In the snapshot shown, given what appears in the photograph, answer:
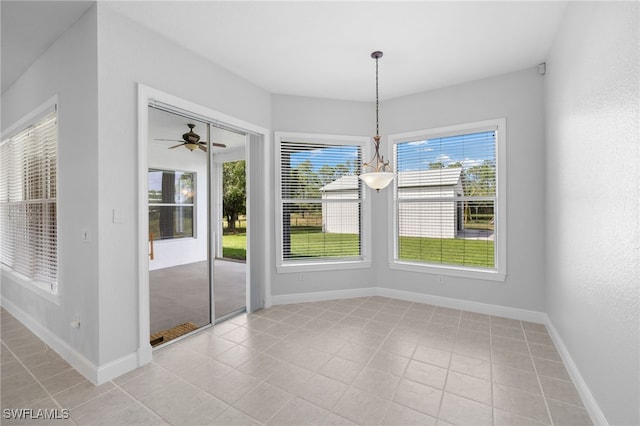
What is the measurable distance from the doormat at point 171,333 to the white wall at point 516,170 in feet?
10.6

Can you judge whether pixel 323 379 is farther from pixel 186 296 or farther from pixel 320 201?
pixel 186 296

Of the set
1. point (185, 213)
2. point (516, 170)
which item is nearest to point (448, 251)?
point (516, 170)

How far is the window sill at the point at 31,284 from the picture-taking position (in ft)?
8.98

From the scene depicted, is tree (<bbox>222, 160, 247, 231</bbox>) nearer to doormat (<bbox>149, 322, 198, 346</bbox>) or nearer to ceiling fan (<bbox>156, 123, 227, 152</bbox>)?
ceiling fan (<bbox>156, 123, 227, 152</bbox>)

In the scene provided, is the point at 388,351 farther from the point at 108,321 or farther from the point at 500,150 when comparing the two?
the point at 500,150

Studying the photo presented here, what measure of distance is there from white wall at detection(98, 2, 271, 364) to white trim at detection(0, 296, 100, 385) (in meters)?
0.17

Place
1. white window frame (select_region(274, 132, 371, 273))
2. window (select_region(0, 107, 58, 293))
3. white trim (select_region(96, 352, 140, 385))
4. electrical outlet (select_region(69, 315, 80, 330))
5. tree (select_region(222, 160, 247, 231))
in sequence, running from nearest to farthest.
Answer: white trim (select_region(96, 352, 140, 385))
electrical outlet (select_region(69, 315, 80, 330))
window (select_region(0, 107, 58, 293))
tree (select_region(222, 160, 247, 231))
white window frame (select_region(274, 132, 371, 273))

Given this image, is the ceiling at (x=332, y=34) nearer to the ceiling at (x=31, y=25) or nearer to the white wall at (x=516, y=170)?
the ceiling at (x=31, y=25)

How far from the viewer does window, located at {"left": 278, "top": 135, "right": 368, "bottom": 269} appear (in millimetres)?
4133

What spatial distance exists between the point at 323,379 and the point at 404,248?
2475mm

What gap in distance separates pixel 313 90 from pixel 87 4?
2425mm

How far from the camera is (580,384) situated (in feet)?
6.71

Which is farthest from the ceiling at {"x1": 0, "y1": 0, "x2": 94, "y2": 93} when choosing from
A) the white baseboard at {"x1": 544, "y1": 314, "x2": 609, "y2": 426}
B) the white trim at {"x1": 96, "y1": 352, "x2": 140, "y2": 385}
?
the white baseboard at {"x1": 544, "y1": 314, "x2": 609, "y2": 426}

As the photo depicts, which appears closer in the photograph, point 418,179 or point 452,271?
point 452,271
